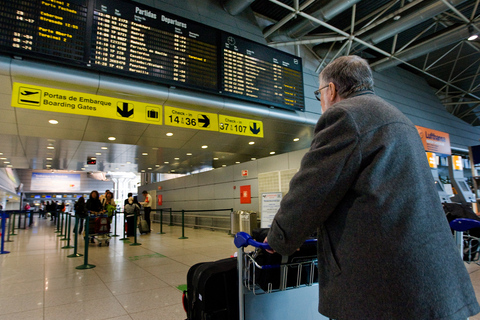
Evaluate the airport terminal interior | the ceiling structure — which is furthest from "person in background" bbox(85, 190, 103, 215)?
the ceiling structure

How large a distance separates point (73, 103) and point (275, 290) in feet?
15.5

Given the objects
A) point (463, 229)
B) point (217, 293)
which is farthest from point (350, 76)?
point (463, 229)

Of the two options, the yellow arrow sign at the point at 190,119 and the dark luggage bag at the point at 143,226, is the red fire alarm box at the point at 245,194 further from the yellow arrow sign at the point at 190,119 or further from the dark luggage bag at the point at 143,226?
the yellow arrow sign at the point at 190,119

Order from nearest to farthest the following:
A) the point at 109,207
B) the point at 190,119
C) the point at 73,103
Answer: the point at 73,103 → the point at 190,119 → the point at 109,207

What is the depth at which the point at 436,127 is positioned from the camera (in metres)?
13.2

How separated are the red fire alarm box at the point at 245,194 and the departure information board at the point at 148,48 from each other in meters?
4.63

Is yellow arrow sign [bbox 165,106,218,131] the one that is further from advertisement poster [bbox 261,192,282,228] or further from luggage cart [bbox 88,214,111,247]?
luggage cart [bbox 88,214,111,247]

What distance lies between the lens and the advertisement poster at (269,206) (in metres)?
7.46

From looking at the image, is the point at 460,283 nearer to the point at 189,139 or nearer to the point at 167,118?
the point at 167,118

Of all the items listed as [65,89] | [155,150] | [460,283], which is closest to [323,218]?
[460,283]

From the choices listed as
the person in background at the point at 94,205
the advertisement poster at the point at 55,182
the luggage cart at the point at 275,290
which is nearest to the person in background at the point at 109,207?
the person in background at the point at 94,205

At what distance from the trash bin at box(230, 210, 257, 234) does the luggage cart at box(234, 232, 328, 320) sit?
7729 millimetres

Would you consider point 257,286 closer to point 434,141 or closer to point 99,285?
point 99,285

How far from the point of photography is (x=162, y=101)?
19.3ft
